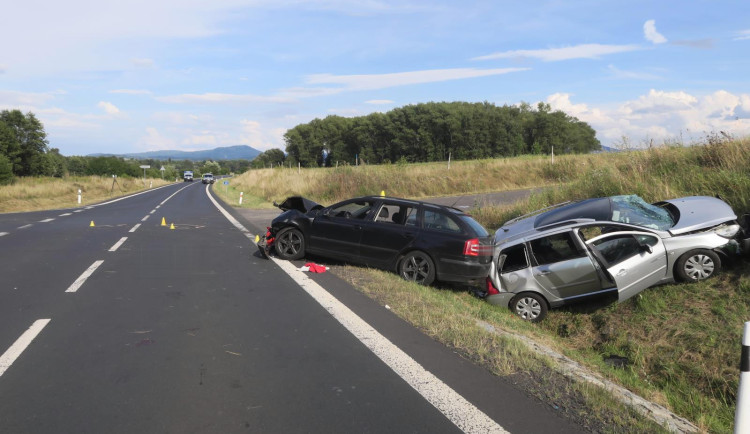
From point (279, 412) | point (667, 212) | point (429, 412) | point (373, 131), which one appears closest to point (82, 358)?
point (279, 412)

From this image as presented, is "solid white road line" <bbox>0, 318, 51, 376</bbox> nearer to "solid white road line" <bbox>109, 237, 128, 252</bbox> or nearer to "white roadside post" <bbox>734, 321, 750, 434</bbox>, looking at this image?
"white roadside post" <bbox>734, 321, 750, 434</bbox>

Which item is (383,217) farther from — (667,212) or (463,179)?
(463,179)

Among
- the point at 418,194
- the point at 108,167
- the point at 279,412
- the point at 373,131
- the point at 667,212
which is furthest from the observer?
the point at 108,167

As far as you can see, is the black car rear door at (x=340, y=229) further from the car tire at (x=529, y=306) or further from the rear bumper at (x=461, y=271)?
the car tire at (x=529, y=306)

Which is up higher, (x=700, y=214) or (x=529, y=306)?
(x=700, y=214)

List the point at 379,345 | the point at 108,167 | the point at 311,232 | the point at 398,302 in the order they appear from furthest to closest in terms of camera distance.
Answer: the point at 108,167 → the point at 311,232 → the point at 398,302 → the point at 379,345

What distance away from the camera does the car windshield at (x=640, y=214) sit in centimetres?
884

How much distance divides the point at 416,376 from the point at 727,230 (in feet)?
21.6

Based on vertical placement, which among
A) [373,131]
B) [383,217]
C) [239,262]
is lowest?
[239,262]

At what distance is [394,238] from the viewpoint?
9.27 m

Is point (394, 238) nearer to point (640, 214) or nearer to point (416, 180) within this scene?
point (640, 214)

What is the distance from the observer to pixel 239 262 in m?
10.4

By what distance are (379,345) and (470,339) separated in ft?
3.19

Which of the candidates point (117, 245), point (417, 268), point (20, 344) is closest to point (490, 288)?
point (417, 268)
